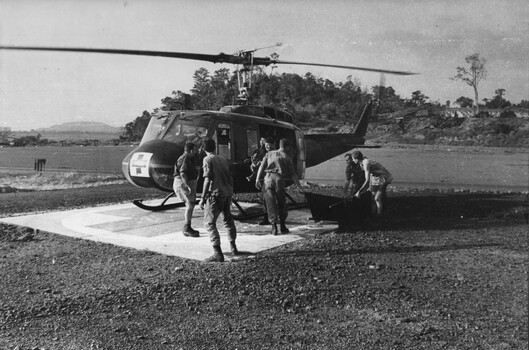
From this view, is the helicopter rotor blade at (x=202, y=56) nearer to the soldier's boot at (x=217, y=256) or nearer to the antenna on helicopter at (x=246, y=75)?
the antenna on helicopter at (x=246, y=75)

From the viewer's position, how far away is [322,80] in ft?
230

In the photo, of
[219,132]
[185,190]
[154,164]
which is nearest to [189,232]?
[185,190]

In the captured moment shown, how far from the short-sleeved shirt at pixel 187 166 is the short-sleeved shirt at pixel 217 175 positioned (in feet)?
3.71

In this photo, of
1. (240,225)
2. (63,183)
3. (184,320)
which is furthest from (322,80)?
(184,320)

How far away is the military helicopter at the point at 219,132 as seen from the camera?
8.09m

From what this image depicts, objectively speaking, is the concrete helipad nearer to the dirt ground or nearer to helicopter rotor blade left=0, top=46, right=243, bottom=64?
the dirt ground

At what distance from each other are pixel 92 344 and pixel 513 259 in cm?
553

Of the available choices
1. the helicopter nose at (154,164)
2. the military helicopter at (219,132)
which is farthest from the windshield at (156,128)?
the helicopter nose at (154,164)

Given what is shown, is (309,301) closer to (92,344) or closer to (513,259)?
(92,344)

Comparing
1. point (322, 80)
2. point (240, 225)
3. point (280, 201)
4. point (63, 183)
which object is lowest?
point (63, 183)

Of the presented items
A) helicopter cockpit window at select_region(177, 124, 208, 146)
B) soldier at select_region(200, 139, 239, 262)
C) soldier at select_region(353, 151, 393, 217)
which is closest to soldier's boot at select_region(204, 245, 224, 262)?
soldier at select_region(200, 139, 239, 262)

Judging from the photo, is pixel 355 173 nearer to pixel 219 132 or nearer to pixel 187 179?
pixel 219 132

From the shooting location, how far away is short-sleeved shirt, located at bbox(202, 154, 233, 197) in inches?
241

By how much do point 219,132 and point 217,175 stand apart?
2.97m
